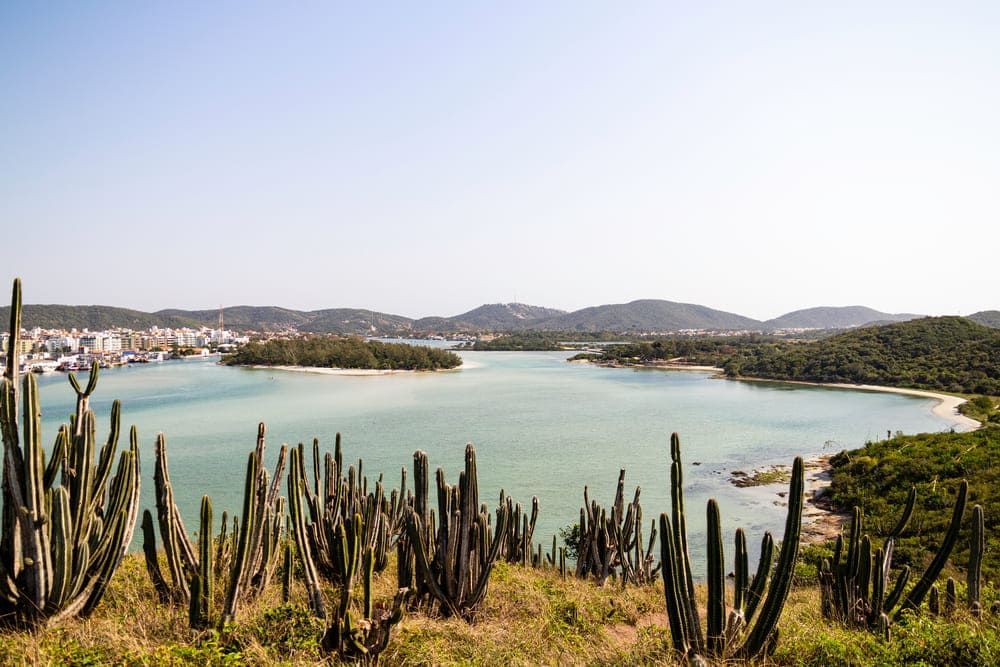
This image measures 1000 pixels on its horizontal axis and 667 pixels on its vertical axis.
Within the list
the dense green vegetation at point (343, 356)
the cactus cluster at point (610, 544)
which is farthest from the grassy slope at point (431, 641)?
the dense green vegetation at point (343, 356)

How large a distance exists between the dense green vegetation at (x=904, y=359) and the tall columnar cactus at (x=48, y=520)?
2199 inches

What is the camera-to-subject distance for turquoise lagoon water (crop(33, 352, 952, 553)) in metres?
20.7

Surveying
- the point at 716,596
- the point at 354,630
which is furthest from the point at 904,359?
the point at 354,630

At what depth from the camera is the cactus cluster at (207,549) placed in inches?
197

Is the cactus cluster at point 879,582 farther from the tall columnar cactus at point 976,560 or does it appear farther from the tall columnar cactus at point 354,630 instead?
the tall columnar cactus at point 354,630

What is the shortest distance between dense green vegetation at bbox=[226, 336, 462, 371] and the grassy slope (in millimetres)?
69278

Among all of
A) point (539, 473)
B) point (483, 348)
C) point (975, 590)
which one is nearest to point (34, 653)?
point (975, 590)

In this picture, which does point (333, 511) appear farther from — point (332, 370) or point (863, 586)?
point (332, 370)

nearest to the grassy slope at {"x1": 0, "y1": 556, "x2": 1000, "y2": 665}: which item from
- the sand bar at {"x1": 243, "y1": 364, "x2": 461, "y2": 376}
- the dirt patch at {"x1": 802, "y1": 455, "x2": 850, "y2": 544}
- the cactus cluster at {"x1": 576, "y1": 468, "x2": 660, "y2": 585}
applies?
the cactus cluster at {"x1": 576, "y1": 468, "x2": 660, "y2": 585}

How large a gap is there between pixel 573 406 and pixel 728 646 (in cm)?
3853

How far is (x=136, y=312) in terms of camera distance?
15125 cm

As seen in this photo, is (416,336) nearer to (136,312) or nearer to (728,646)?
(136,312)

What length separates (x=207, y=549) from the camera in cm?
511

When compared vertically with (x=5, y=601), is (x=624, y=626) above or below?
below
